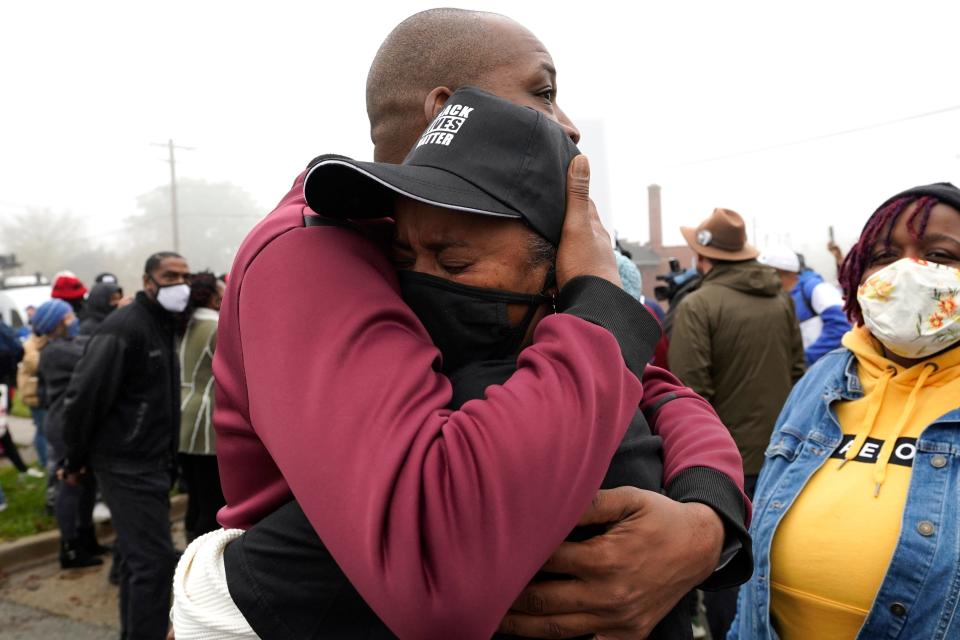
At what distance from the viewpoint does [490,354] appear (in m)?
1.12

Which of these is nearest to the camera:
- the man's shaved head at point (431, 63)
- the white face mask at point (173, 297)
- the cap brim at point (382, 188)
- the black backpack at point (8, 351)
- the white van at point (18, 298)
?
the cap brim at point (382, 188)

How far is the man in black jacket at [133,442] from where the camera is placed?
4234 mm

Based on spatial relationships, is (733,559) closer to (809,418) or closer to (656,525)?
(656,525)

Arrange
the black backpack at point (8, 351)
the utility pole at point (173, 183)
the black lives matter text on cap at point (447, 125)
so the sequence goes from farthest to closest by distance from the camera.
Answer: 1. the utility pole at point (173, 183)
2. the black backpack at point (8, 351)
3. the black lives matter text on cap at point (447, 125)

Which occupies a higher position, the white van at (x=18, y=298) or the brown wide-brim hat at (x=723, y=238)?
the brown wide-brim hat at (x=723, y=238)

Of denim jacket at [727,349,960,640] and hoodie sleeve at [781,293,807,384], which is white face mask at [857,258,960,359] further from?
hoodie sleeve at [781,293,807,384]

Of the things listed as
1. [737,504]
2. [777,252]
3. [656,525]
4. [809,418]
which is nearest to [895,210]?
[809,418]

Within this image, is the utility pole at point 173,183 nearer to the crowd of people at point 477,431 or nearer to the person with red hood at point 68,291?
the person with red hood at point 68,291

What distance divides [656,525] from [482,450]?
0.37 metres

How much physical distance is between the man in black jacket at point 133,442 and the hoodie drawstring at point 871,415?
156 inches

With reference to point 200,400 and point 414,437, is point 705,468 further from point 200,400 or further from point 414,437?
point 200,400

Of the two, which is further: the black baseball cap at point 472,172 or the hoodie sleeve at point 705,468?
the hoodie sleeve at point 705,468

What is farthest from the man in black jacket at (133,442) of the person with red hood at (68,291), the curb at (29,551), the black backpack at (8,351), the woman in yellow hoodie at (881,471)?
the person with red hood at (68,291)

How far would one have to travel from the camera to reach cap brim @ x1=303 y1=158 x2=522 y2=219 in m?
0.99
